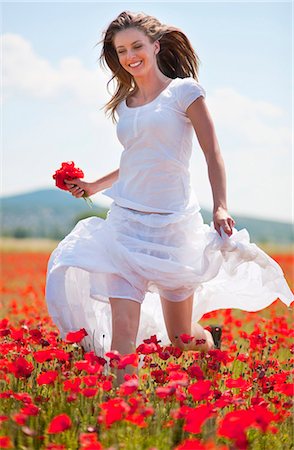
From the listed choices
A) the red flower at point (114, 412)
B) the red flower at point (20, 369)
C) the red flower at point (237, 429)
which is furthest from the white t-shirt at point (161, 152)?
the red flower at point (237, 429)

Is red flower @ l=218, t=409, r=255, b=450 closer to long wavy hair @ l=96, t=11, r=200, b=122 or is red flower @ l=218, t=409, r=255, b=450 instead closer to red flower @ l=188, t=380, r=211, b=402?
red flower @ l=188, t=380, r=211, b=402

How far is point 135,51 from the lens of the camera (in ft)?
17.6

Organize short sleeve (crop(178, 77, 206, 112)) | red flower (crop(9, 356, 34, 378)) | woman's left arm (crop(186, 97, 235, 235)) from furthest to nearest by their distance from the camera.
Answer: short sleeve (crop(178, 77, 206, 112)) < woman's left arm (crop(186, 97, 235, 235)) < red flower (crop(9, 356, 34, 378))

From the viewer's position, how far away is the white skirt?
16.5ft

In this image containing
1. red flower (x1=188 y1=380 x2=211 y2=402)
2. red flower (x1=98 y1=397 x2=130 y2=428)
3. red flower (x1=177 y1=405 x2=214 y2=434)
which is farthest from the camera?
red flower (x1=188 y1=380 x2=211 y2=402)

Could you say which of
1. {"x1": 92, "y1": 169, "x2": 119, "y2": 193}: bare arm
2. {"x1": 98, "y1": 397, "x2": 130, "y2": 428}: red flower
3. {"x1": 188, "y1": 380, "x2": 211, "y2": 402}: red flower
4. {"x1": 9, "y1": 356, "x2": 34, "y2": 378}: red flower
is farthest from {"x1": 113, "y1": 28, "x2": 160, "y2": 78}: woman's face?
{"x1": 98, "y1": 397, "x2": 130, "y2": 428}: red flower

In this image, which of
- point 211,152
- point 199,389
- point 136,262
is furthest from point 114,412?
point 211,152

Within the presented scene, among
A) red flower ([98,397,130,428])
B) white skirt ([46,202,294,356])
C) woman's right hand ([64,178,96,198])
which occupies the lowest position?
red flower ([98,397,130,428])

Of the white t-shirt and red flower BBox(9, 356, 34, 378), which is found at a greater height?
the white t-shirt

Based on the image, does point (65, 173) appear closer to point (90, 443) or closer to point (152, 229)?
point (152, 229)

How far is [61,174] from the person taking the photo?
580cm

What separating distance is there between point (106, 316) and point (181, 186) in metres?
1.11

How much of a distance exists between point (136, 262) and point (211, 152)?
843mm

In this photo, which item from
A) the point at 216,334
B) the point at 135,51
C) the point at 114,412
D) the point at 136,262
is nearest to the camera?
the point at 114,412
